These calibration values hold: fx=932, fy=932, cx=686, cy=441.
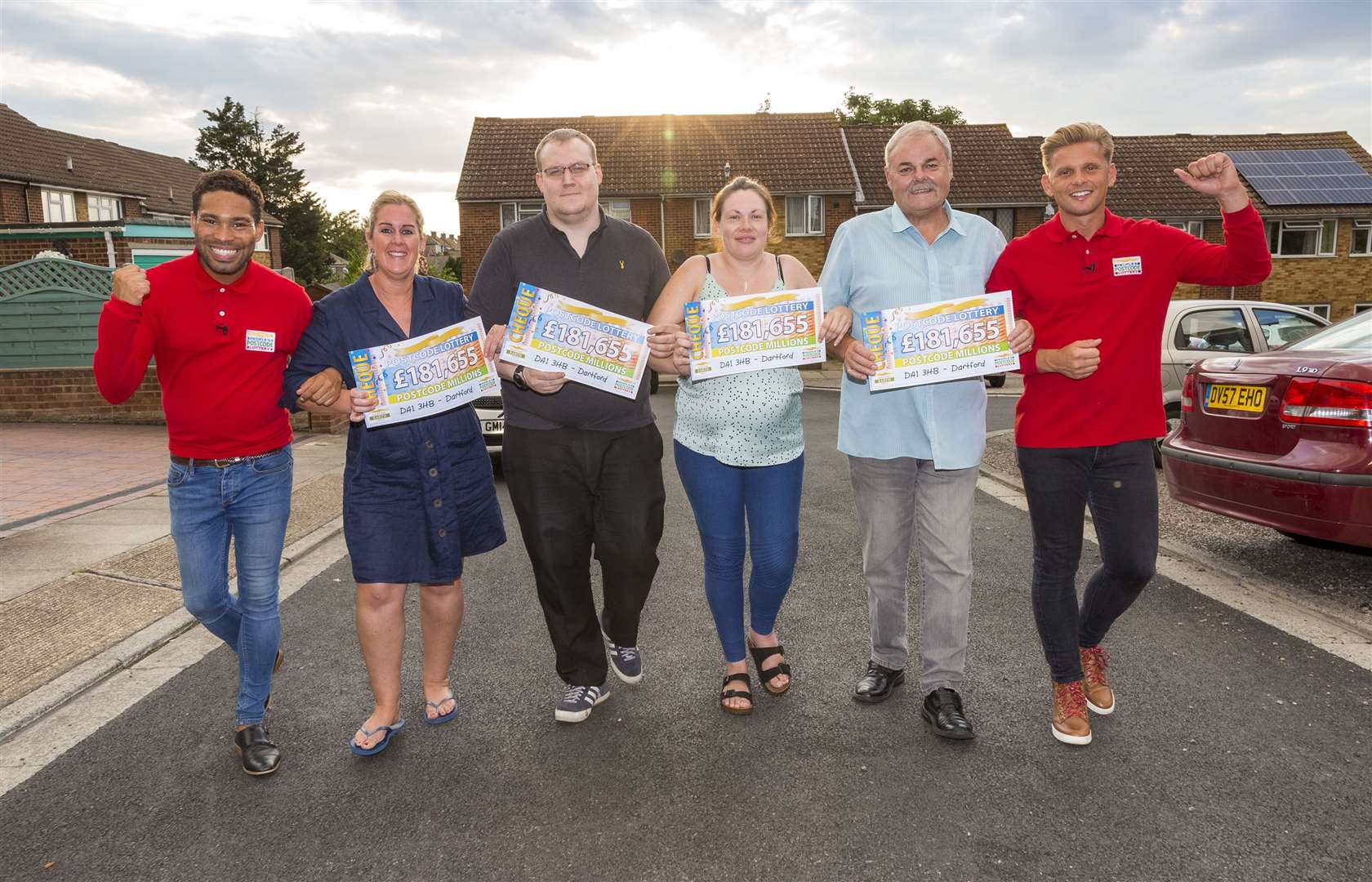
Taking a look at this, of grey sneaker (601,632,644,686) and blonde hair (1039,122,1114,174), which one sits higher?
blonde hair (1039,122,1114,174)

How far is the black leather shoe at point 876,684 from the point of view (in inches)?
152

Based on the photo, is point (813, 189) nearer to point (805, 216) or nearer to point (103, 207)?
point (805, 216)

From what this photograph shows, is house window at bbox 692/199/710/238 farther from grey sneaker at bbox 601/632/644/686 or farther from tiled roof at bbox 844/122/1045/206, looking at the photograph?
grey sneaker at bbox 601/632/644/686

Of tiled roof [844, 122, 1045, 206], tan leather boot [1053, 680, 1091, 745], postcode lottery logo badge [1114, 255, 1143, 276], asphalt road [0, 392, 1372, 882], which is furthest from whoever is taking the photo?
tiled roof [844, 122, 1045, 206]

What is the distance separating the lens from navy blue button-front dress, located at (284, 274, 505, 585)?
350 centimetres

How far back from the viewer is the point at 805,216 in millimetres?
32906

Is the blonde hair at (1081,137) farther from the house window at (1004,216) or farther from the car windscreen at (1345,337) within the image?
the house window at (1004,216)

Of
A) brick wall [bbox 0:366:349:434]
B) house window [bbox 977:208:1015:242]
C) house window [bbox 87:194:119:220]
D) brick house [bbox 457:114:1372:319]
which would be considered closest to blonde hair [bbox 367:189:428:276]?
brick wall [bbox 0:366:349:434]

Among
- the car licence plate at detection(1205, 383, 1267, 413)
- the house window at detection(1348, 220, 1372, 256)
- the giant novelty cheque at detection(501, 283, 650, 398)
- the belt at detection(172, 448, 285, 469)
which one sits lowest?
the car licence plate at detection(1205, 383, 1267, 413)

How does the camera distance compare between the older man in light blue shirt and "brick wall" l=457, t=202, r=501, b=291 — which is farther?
"brick wall" l=457, t=202, r=501, b=291

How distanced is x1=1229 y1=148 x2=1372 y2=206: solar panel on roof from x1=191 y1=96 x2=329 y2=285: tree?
55.4 m

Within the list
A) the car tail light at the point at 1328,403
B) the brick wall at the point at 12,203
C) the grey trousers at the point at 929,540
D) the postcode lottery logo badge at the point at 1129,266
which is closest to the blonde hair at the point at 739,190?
the grey trousers at the point at 929,540

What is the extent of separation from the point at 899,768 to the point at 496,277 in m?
2.36

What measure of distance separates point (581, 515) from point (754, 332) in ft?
3.46
